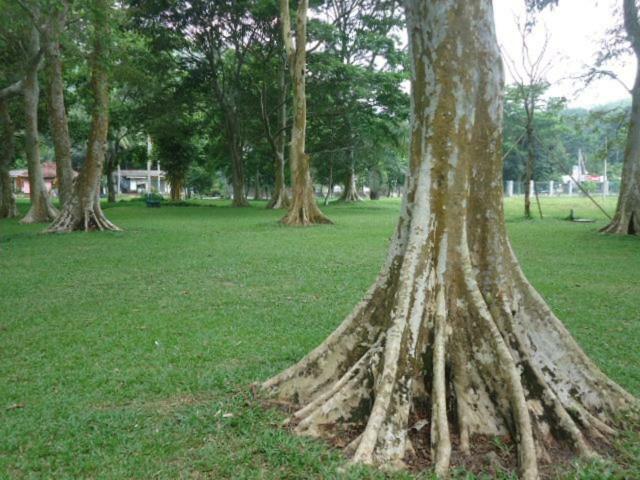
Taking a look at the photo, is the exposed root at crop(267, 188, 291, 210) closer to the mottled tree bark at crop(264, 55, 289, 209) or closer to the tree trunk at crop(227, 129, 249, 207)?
the mottled tree bark at crop(264, 55, 289, 209)

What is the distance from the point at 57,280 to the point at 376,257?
19.1 ft

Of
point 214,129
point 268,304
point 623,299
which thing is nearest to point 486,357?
point 268,304

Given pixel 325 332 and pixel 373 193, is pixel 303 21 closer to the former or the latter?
pixel 325 332

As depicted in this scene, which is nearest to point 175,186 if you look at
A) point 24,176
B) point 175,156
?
point 175,156

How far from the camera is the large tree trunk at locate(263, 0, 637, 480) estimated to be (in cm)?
343

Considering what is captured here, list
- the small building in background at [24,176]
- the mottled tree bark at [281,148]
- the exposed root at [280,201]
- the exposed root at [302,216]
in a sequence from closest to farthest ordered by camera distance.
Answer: the exposed root at [302,216] → the mottled tree bark at [281,148] → the exposed root at [280,201] → the small building in background at [24,176]

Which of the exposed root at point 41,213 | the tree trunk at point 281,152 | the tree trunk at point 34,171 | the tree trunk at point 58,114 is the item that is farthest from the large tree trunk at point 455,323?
the tree trunk at point 281,152

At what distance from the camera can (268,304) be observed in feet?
24.1

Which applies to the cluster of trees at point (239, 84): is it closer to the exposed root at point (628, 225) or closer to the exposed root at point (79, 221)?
the exposed root at point (79, 221)

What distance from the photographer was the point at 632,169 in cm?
1553

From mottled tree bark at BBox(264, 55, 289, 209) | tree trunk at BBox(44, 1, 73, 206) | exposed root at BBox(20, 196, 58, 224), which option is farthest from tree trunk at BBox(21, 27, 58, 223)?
mottled tree bark at BBox(264, 55, 289, 209)

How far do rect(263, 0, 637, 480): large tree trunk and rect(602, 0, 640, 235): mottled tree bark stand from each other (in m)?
13.2

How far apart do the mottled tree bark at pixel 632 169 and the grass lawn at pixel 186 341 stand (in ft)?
8.72

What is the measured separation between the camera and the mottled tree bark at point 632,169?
50.1ft
